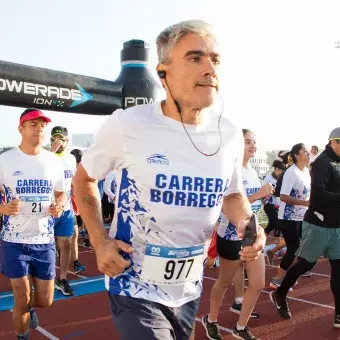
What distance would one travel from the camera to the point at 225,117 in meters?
2.38

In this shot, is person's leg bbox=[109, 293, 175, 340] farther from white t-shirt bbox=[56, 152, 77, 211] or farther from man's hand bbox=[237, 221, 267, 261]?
white t-shirt bbox=[56, 152, 77, 211]

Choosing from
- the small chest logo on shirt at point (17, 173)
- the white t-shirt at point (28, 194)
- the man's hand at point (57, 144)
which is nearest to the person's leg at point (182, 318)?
the white t-shirt at point (28, 194)

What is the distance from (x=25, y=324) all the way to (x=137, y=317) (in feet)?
7.31

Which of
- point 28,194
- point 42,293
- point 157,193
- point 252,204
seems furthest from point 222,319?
point 157,193

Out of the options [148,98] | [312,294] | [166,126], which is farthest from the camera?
[312,294]

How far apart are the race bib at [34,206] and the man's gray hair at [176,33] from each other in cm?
239

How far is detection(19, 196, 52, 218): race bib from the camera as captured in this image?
402 cm

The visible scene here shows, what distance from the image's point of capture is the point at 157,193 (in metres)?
2.01

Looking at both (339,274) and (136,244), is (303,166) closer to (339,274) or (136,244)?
(339,274)

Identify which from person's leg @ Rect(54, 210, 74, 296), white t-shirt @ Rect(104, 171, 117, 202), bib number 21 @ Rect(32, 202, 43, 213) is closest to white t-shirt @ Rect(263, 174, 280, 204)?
white t-shirt @ Rect(104, 171, 117, 202)

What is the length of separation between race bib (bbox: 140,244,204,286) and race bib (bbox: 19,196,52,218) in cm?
235

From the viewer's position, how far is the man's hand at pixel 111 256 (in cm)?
183

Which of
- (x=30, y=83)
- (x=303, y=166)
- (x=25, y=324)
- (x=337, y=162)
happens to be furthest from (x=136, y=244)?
(x=303, y=166)

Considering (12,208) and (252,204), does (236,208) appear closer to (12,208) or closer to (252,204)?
(12,208)
